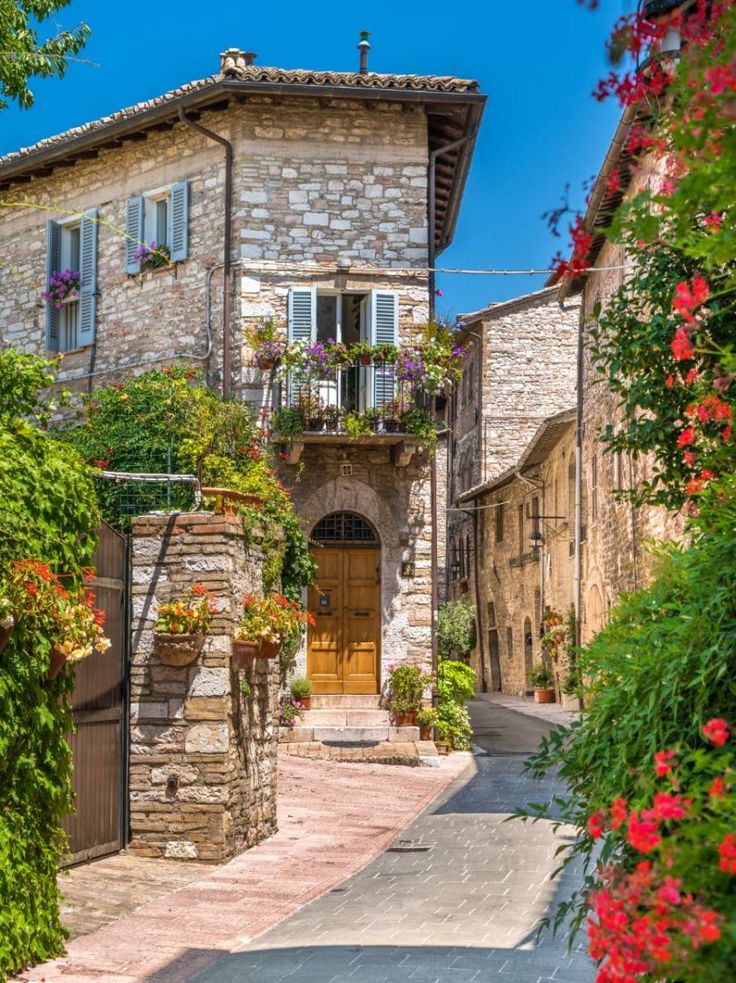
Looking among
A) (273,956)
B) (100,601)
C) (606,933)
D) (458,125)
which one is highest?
(458,125)

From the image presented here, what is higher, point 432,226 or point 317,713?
point 432,226

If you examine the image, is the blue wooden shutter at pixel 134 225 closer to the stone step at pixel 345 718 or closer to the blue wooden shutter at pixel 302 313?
the blue wooden shutter at pixel 302 313

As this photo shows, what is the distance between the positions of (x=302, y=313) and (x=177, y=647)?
28.5 ft

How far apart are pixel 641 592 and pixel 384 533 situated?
45.6 ft

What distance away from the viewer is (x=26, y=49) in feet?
28.8

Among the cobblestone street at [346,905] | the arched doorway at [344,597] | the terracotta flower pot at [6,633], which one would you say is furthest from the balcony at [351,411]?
the terracotta flower pot at [6,633]

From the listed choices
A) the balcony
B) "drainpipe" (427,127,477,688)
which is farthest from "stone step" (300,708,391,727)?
the balcony

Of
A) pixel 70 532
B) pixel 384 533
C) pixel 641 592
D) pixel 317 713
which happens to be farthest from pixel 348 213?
A: pixel 641 592

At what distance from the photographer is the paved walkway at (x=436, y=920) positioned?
670cm

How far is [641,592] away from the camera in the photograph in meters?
4.23

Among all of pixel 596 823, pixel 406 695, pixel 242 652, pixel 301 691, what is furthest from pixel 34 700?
pixel 406 695

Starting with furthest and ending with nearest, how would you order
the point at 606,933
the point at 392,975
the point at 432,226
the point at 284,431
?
the point at 432,226 < the point at 284,431 < the point at 392,975 < the point at 606,933

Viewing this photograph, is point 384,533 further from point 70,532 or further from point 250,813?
point 70,532

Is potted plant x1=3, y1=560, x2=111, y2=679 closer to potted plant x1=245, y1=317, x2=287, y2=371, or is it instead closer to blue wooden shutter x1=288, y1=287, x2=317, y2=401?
potted plant x1=245, y1=317, x2=287, y2=371
